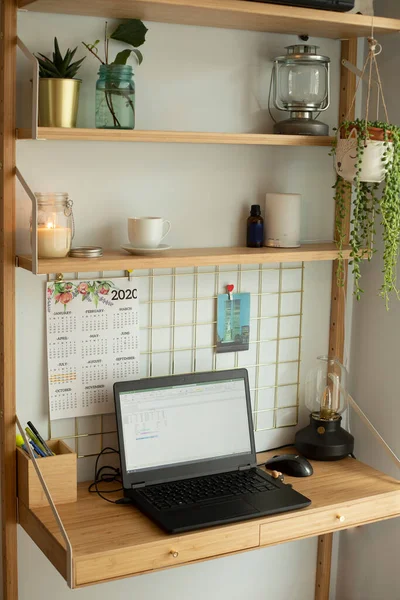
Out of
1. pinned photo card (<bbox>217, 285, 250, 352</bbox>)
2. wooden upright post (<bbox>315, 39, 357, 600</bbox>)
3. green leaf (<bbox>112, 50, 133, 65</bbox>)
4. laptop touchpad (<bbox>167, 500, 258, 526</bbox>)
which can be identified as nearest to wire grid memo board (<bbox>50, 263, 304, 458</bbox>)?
pinned photo card (<bbox>217, 285, 250, 352</bbox>)

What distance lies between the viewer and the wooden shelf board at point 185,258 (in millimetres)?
1853

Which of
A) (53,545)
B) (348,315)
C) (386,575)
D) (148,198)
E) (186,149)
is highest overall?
(186,149)

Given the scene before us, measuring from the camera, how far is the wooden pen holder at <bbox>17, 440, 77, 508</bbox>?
1938mm

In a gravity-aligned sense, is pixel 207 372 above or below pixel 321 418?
above

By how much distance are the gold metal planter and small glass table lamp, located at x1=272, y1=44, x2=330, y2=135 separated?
0.59m

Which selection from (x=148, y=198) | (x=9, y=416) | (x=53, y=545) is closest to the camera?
(x=53, y=545)

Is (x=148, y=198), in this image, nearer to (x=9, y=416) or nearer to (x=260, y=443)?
(x=9, y=416)

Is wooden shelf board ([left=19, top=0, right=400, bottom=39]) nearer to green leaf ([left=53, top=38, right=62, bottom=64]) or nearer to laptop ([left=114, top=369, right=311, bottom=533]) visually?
green leaf ([left=53, top=38, right=62, bottom=64])

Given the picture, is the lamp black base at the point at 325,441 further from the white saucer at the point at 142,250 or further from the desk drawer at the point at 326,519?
the white saucer at the point at 142,250

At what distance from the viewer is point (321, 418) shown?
238 cm

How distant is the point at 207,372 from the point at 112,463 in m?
0.36

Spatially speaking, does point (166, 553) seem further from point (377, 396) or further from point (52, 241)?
point (377, 396)

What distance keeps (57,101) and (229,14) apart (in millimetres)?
465

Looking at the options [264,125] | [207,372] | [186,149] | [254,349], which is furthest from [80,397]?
[264,125]
